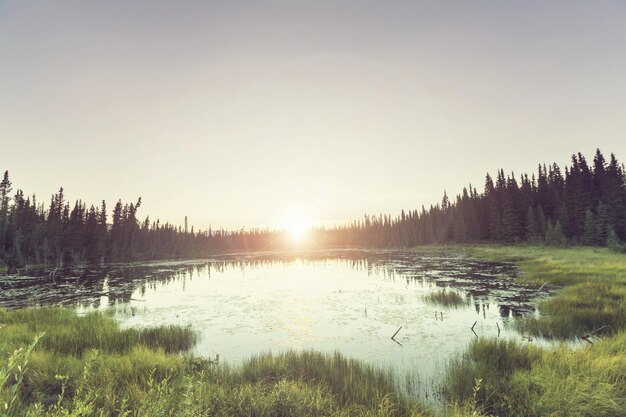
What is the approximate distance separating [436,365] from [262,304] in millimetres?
14415

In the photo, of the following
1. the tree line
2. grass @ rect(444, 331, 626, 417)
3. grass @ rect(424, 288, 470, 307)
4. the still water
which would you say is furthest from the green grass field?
the tree line

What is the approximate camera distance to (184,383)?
7.10 m

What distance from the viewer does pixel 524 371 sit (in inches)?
344

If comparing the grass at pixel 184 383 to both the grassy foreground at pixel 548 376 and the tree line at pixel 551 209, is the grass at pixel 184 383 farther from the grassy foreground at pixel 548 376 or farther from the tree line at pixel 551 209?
the tree line at pixel 551 209

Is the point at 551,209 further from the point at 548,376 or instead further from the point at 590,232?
the point at 548,376

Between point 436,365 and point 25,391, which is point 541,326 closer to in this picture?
point 436,365

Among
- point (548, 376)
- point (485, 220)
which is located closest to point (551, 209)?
point (485, 220)

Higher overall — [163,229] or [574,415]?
[163,229]

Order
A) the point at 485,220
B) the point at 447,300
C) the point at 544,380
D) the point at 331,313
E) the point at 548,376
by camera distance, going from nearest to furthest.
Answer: the point at 544,380, the point at 548,376, the point at 331,313, the point at 447,300, the point at 485,220

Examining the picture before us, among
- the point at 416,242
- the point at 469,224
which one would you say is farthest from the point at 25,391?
the point at 416,242

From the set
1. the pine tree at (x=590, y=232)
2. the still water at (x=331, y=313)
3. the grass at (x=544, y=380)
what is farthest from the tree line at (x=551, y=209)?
the grass at (x=544, y=380)

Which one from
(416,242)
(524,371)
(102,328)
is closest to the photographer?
(524,371)

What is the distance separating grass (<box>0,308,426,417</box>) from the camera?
678 centimetres

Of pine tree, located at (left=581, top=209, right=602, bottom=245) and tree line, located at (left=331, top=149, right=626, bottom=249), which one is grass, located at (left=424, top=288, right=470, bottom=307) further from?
pine tree, located at (left=581, top=209, right=602, bottom=245)
